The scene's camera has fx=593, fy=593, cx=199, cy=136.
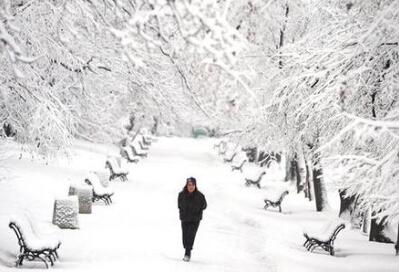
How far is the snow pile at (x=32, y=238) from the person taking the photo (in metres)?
10.5

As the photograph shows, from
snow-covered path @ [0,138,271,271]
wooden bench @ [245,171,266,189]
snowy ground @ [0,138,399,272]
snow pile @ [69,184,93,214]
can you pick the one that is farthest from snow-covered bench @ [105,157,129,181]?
snow pile @ [69,184,93,214]

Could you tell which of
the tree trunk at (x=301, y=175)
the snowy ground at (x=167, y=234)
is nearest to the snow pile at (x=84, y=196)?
the snowy ground at (x=167, y=234)

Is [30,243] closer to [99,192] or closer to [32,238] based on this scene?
[32,238]

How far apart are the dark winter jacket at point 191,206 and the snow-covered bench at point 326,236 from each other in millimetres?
3303

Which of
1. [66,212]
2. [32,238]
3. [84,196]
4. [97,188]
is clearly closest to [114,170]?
[97,188]

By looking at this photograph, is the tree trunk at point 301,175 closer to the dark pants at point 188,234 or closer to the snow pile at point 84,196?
the snow pile at point 84,196

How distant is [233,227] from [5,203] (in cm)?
651

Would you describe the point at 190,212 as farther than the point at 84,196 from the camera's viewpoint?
No

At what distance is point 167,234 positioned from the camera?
1460 cm

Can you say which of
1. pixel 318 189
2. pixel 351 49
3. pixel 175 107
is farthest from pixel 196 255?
pixel 318 189

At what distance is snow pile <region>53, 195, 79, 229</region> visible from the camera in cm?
1423

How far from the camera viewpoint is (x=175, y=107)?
9406mm

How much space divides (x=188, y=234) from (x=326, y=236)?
3.64 metres

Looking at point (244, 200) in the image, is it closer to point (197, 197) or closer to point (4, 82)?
point (197, 197)
